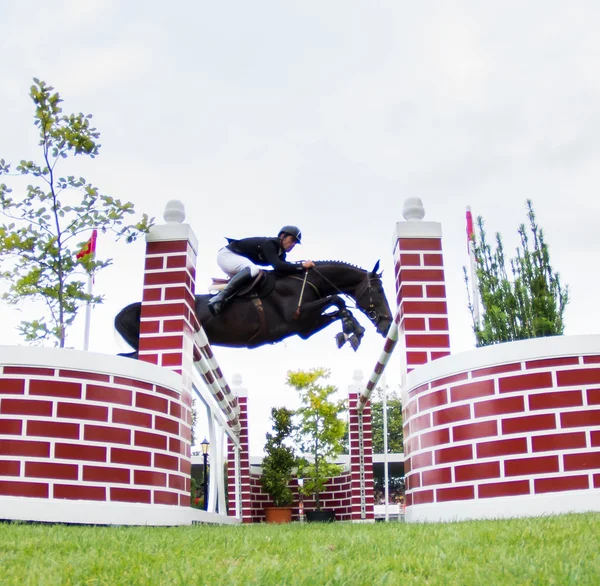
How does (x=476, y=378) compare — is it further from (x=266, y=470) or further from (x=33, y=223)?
(x=266, y=470)

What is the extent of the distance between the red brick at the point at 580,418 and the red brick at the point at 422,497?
1111 mm

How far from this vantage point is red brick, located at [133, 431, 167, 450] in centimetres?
529

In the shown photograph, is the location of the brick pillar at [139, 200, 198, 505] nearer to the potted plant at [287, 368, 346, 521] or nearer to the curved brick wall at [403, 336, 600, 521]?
the curved brick wall at [403, 336, 600, 521]

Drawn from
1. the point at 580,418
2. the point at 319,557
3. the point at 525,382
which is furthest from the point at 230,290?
the point at 319,557

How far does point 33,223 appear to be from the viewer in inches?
287

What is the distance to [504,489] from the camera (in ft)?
15.8

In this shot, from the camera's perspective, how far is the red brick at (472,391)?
499cm

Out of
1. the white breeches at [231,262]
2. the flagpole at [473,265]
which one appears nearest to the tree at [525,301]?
the flagpole at [473,265]

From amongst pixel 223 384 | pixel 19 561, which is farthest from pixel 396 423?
pixel 19 561

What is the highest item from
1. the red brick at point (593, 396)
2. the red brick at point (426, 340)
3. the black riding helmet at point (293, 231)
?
the black riding helmet at point (293, 231)

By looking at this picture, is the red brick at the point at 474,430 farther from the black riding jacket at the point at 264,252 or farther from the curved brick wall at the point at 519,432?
the black riding jacket at the point at 264,252

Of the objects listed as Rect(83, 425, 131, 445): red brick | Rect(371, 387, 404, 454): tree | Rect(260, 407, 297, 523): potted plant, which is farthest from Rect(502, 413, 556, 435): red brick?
Rect(371, 387, 404, 454): tree

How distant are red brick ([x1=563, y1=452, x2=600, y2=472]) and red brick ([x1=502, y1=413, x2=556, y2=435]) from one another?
0.70 feet

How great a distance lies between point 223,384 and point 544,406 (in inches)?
192
